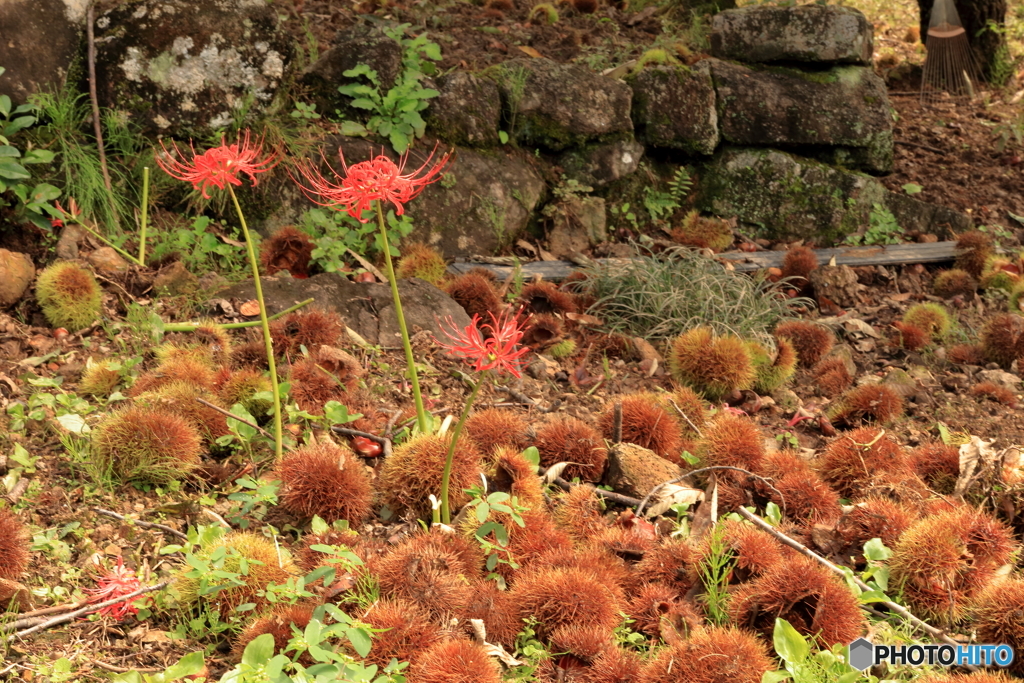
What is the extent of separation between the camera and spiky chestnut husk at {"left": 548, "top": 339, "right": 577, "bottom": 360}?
4.63 metres

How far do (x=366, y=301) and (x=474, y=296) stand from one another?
58 cm

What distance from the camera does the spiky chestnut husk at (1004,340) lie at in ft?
15.6

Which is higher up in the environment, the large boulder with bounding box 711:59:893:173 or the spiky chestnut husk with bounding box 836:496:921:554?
the large boulder with bounding box 711:59:893:173

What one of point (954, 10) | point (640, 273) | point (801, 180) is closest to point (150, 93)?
point (640, 273)

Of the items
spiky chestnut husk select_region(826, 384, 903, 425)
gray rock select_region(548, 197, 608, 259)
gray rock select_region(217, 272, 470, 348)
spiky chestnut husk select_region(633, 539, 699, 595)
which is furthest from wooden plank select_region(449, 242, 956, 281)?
spiky chestnut husk select_region(633, 539, 699, 595)

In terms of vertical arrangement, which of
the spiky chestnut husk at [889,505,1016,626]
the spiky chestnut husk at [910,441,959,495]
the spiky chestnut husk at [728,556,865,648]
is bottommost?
the spiky chestnut husk at [910,441,959,495]

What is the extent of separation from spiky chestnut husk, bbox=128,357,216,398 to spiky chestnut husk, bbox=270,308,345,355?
419 millimetres

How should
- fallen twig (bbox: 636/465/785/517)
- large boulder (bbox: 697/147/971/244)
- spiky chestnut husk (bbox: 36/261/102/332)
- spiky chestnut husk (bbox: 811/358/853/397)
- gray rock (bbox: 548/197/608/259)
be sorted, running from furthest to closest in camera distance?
large boulder (bbox: 697/147/971/244) → gray rock (bbox: 548/197/608/259) → spiky chestnut husk (bbox: 811/358/853/397) → spiky chestnut husk (bbox: 36/261/102/332) → fallen twig (bbox: 636/465/785/517)

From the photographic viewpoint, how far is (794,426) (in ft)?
13.2

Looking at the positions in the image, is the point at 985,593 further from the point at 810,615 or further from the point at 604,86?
the point at 604,86

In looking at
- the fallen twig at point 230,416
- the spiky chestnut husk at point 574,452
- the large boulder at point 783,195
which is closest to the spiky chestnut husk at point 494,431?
the spiky chestnut husk at point 574,452

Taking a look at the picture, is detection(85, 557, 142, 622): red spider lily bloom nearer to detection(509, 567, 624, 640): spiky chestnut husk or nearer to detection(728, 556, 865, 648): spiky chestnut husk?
detection(509, 567, 624, 640): spiky chestnut husk

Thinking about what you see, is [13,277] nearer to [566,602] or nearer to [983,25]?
[566,602]

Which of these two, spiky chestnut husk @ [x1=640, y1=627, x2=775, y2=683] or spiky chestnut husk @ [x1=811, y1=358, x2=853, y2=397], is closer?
spiky chestnut husk @ [x1=640, y1=627, x2=775, y2=683]
